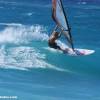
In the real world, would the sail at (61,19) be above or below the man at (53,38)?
above

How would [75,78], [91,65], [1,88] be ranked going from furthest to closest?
1. [91,65]
2. [75,78]
3. [1,88]

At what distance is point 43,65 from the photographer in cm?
1461

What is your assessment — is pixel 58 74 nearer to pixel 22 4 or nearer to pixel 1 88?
pixel 1 88

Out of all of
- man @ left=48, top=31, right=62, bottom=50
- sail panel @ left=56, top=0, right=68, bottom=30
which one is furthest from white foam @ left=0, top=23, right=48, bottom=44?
sail panel @ left=56, top=0, right=68, bottom=30

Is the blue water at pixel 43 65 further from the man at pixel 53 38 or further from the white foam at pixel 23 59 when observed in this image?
the man at pixel 53 38

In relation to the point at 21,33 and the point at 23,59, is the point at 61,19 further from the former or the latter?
the point at 21,33

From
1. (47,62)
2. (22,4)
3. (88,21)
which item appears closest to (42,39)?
(47,62)

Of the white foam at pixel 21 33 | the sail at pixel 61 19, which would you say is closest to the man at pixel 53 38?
the sail at pixel 61 19

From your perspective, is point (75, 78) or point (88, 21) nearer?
point (75, 78)

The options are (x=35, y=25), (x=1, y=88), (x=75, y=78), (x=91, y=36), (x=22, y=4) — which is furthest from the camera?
(x=22, y=4)

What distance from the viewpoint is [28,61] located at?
584 inches

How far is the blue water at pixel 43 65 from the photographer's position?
1312 cm

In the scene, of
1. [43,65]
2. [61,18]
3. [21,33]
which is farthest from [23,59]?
[61,18]

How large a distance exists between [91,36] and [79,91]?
6036 mm
